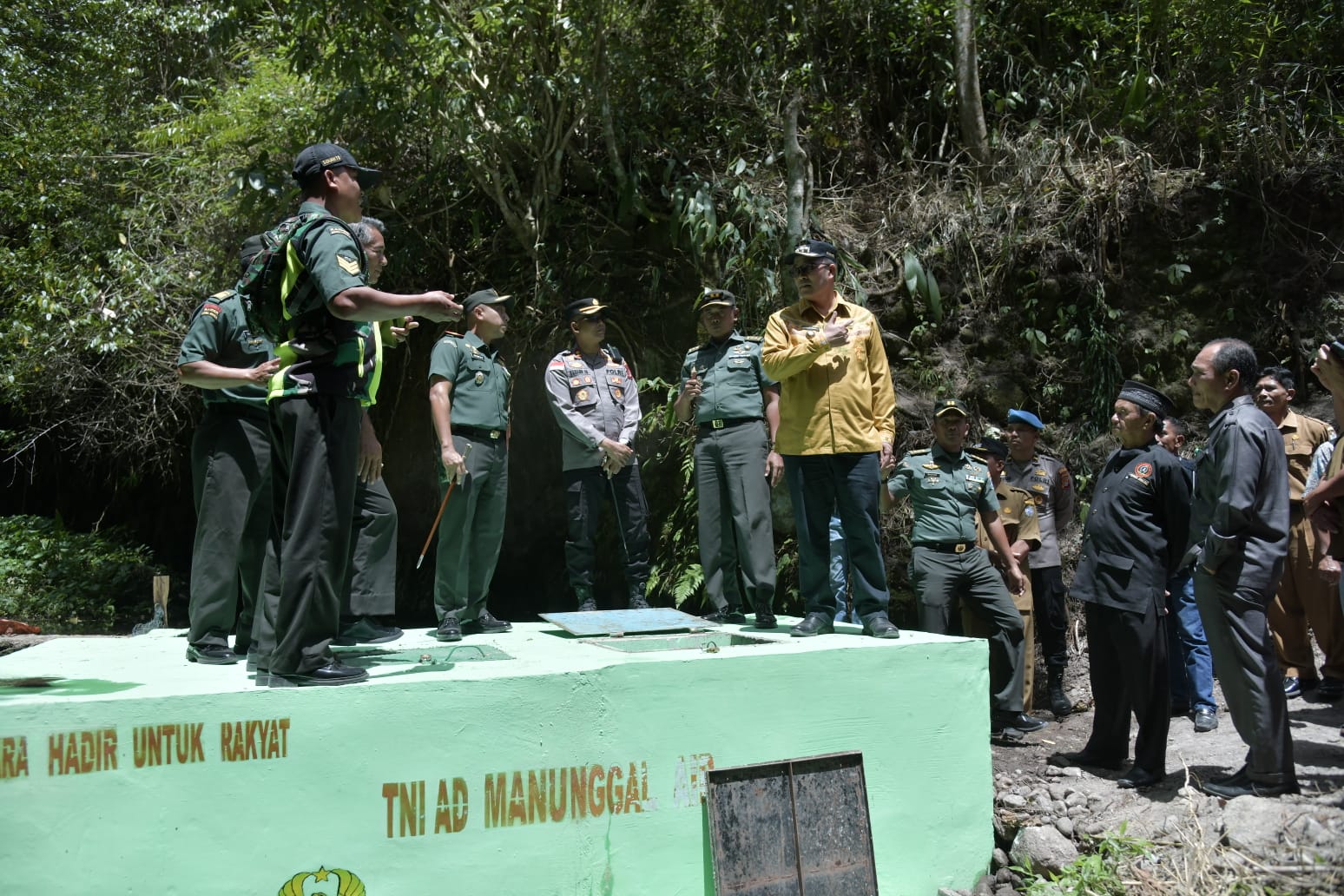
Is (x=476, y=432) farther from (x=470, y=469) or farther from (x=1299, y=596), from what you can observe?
(x=1299, y=596)

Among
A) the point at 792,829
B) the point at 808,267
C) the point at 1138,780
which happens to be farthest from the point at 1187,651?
the point at 808,267

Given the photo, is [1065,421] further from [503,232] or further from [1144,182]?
[503,232]

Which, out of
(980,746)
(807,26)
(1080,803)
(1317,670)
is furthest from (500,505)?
(807,26)

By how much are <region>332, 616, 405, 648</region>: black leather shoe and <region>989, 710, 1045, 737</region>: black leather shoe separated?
3.28m

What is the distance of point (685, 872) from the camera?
12.1 feet

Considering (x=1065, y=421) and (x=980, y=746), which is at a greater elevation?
(x=1065, y=421)

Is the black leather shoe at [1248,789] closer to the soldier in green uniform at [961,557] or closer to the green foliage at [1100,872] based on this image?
the green foliage at [1100,872]

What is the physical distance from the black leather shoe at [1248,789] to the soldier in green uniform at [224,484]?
3.77 m

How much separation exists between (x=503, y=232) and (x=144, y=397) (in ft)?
13.2

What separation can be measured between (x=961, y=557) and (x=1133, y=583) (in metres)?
1.20

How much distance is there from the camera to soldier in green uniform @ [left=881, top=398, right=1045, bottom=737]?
17.9 feet

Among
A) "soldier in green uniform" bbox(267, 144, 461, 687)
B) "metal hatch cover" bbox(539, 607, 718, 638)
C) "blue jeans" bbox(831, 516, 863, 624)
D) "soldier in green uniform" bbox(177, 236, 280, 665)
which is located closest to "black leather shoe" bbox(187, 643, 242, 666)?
"soldier in green uniform" bbox(177, 236, 280, 665)

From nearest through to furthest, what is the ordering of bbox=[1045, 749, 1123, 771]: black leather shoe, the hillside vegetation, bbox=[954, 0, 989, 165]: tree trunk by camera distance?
bbox=[1045, 749, 1123, 771]: black leather shoe
the hillside vegetation
bbox=[954, 0, 989, 165]: tree trunk

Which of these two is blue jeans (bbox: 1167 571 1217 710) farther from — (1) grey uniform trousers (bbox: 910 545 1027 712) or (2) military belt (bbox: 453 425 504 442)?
(2) military belt (bbox: 453 425 504 442)
